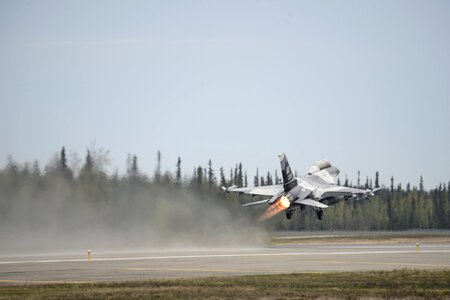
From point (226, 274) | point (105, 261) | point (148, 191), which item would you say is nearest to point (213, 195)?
point (148, 191)

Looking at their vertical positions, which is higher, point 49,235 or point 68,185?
point 68,185

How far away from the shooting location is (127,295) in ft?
127

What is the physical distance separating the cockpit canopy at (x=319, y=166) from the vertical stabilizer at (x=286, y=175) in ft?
29.3

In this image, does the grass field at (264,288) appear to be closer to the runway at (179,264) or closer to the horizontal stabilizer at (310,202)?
the runway at (179,264)

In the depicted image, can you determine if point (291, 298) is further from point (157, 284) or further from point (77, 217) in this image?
point (77, 217)

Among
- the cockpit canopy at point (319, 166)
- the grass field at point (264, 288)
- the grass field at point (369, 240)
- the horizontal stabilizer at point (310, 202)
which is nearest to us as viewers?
the grass field at point (264, 288)

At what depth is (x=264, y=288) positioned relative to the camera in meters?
41.8

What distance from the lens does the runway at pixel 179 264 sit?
5156 cm

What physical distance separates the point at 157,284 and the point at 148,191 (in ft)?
147

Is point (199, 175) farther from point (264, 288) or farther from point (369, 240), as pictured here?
point (264, 288)

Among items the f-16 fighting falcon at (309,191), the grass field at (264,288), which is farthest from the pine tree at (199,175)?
the grass field at (264,288)

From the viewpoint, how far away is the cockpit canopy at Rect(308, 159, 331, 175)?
8717 cm

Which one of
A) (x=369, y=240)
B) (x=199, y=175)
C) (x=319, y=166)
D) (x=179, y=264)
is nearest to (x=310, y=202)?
(x=319, y=166)

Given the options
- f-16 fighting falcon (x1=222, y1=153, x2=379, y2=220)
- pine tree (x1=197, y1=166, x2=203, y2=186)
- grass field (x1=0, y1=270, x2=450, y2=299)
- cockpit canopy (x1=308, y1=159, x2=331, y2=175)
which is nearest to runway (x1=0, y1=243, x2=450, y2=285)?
grass field (x1=0, y1=270, x2=450, y2=299)
